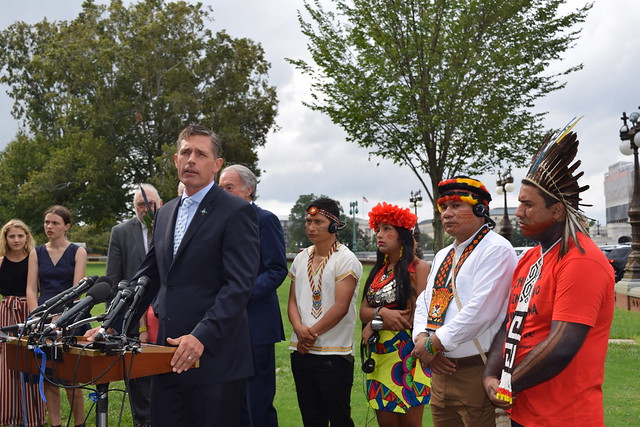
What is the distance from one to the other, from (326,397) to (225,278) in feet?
7.00

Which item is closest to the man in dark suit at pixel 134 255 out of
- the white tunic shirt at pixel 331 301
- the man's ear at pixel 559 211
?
the white tunic shirt at pixel 331 301

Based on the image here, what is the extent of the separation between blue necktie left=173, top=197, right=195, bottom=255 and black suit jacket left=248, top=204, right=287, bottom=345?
53.0 inches

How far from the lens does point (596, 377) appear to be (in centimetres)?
292

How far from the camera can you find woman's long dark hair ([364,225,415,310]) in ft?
16.4

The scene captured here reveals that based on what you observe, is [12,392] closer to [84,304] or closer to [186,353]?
[84,304]

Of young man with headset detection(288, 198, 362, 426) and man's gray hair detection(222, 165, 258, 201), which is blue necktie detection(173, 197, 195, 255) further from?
young man with headset detection(288, 198, 362, 426)

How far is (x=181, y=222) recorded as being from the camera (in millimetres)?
3633

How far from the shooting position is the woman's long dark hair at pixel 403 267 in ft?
16.4

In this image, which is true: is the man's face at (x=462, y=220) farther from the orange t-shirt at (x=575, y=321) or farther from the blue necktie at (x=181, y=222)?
the blue necktie at (x=181, y=222)

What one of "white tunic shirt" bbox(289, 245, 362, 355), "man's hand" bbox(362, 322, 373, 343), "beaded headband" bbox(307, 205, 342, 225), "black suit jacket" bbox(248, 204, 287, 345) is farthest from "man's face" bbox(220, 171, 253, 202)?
"man's hand" bbox(362, 322, 373, 343)

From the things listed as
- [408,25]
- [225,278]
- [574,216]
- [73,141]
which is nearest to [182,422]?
[225,278]

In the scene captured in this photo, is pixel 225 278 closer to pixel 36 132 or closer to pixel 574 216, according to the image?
pixel 574 216

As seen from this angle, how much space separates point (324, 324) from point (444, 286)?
4.54 ft

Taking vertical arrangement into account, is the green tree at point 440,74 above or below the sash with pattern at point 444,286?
above
